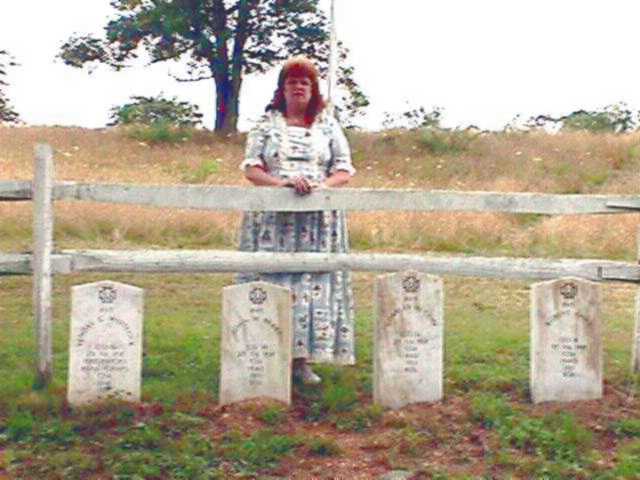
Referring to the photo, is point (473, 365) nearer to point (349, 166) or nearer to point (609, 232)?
point (349, 166)

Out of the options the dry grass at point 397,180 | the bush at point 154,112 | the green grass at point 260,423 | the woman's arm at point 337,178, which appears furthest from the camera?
the bush at point 154,112

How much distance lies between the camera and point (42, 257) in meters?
7.25

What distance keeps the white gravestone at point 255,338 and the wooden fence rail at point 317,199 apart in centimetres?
63

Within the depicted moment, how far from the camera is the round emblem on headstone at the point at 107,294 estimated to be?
690 centimetres

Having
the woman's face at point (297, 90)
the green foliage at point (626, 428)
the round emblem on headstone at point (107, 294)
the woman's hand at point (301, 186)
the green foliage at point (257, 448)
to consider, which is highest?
the woman's face at point (297, 90)

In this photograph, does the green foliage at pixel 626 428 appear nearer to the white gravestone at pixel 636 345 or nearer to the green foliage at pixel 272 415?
the white gravestone at pixel 636 345

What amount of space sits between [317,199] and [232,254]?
0.60 meters

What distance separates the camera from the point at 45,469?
6195 millimetres

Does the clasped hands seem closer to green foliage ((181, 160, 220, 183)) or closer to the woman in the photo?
the woman

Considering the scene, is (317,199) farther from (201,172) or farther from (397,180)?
(397,180)

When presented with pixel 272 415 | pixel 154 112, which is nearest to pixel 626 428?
pixel 272 415

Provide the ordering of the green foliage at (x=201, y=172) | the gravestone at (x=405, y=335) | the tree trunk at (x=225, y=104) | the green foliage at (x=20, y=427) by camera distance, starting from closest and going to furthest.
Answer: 1. the green foliage at (x=20, y=427)
2. the gravestone at (x=405, y=335)
3. the green foliage at (x=201, y=172)
4. the tree trunk at (x=225, y=104)

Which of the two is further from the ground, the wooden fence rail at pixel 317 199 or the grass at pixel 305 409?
the wooden fence rail at pixel 317 199

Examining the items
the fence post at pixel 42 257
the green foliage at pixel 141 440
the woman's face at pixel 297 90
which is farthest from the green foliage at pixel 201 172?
the green foliage at pixel 141 440
